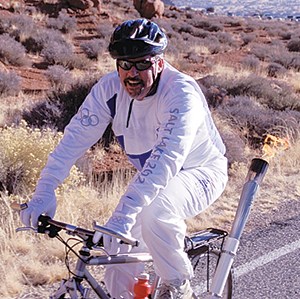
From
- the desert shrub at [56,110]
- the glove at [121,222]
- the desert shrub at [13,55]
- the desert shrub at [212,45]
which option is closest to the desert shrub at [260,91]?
the desert shrub at [56,110]

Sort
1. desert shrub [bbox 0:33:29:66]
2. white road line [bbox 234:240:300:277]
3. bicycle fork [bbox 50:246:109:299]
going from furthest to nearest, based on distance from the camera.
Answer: desert shrub [bbox 0:33:29:66] → white road line [bbox 234:240:300:277] → bicycle fork [bbox 50:246:109:299]

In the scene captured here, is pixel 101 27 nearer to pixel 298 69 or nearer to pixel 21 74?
pixel 298 69

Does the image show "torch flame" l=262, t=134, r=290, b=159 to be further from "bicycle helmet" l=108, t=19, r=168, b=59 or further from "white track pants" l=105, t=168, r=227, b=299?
"bicycle helmet" l=108, t=19, r=168, b=59

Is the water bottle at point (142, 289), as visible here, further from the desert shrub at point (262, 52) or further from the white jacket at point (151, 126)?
the desert shrub at point (262, 52)

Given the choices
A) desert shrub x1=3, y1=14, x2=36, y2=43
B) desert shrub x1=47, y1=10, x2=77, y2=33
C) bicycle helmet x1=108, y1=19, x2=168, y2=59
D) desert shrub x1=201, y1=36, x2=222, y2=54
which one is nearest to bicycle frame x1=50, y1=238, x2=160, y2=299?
bicycle helmet x1=108, y1=19, x2=168, y2=59

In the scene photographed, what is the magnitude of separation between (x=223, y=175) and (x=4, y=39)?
19875 millimetres

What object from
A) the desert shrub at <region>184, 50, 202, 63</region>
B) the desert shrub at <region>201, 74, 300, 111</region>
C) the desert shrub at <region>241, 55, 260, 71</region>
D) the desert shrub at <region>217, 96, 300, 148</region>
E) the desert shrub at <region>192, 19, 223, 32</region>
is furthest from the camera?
the desert shrub at <region>192, 19, 223, 32</region>

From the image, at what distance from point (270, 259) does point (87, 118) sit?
2868 millimetres

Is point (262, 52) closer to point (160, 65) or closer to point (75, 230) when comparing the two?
point (160, 65)

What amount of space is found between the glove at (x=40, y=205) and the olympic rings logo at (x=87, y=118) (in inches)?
15.1

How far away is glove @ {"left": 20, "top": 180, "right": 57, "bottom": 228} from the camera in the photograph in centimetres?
326

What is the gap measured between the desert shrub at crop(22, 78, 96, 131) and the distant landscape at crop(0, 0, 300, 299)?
0.02m

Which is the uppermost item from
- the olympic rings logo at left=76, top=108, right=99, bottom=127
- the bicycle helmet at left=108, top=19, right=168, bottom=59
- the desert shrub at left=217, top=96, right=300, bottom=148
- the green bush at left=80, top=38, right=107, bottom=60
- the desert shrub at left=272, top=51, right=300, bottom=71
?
the bicycle helmet at left=108, top=19, right=168, bottom=59

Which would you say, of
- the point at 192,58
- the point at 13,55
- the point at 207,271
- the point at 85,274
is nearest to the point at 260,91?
the point at 13,55
